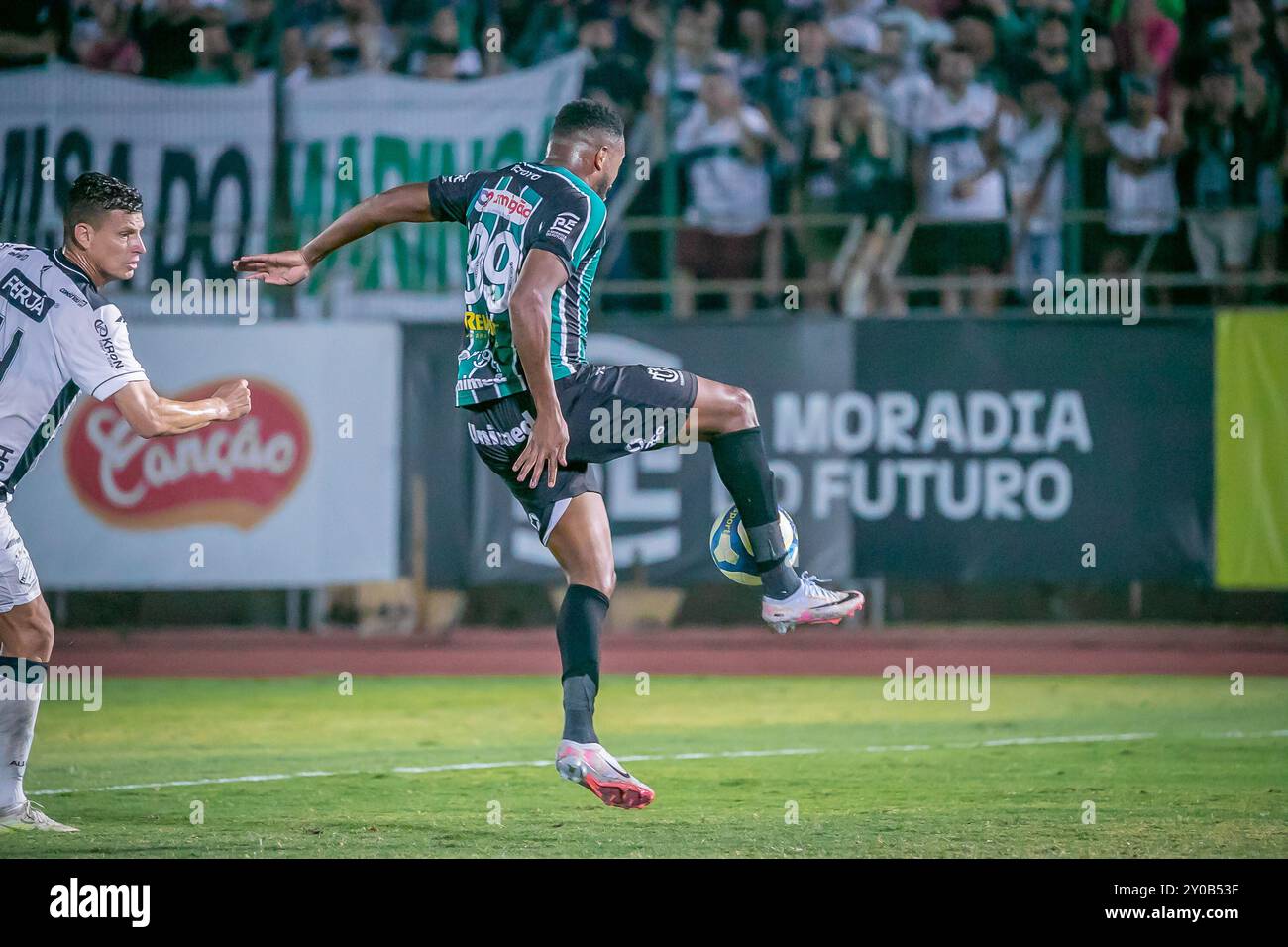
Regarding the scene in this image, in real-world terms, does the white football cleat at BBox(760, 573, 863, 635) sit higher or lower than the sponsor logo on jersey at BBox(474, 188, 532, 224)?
lower

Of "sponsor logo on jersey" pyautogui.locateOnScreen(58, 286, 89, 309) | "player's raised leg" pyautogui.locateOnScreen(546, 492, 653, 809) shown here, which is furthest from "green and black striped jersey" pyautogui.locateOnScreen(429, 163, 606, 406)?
"sponsor logo on jersey" pyautogui.locateOnScreen(58, 286, 89, 309)

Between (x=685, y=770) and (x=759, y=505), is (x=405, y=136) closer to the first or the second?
(x=685, y=770)

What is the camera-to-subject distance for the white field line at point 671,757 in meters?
8.50

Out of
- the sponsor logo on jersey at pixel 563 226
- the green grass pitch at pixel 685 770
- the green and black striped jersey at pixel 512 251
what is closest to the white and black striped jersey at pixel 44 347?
the green and black striped jersey at pixel 512 251

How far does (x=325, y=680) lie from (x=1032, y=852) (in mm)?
7625

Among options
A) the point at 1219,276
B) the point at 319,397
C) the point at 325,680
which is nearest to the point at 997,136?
the point at 1219,276

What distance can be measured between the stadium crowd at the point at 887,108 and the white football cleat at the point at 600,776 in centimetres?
864

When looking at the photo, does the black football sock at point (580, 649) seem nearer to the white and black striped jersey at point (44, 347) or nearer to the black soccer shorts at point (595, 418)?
the black soccer shorts at point (595, 418)

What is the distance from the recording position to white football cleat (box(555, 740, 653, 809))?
20.8 ft

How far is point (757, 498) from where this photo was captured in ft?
23.1

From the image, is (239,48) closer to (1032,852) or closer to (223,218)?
(223,218)

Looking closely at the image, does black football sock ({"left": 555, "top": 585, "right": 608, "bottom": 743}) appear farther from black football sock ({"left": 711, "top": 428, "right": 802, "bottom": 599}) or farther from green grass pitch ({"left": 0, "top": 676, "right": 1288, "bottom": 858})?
black football sock ({"left": 711, "top": 428, "right": 802, "bottom": 599})

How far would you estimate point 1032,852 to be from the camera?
6.66 m

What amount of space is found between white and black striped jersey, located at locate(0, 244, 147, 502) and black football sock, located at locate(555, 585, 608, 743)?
207cm
